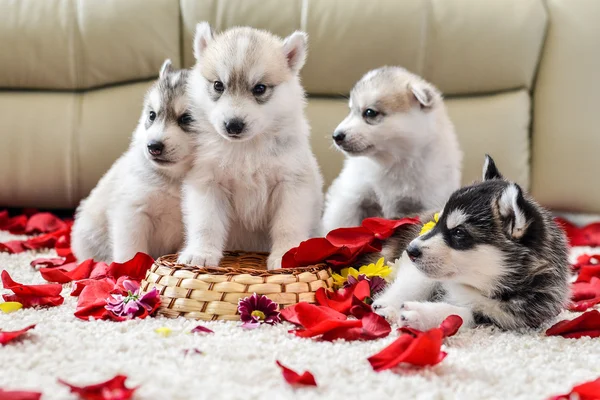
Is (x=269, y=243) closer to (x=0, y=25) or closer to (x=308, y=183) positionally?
(x=308, y=183)

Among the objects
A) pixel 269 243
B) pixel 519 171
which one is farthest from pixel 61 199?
pixel 519 171

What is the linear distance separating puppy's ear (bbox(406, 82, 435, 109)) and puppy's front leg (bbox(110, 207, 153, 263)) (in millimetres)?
1084

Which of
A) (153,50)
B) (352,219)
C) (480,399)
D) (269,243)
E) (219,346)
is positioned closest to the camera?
(480,399)

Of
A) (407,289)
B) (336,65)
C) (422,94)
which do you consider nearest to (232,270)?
(407,289)

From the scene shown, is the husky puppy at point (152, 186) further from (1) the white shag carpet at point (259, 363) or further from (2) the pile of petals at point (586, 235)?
(2) the pile of petals at point (586, 235)

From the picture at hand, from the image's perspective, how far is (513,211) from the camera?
1417 millimetres

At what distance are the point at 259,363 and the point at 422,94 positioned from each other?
144 centimetres

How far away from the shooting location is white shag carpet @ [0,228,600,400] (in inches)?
41.7

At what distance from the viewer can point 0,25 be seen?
9.82 feet

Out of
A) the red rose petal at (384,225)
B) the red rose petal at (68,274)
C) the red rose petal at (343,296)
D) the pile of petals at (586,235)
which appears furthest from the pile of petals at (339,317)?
the pile of petals at (586,235)

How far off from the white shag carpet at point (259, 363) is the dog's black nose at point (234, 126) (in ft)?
1.76

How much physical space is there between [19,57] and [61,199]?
2.29 feet

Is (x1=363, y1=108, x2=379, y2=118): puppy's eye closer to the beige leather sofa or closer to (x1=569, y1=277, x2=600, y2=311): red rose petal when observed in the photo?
the beige leather sofa

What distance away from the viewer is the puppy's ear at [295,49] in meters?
1.94
